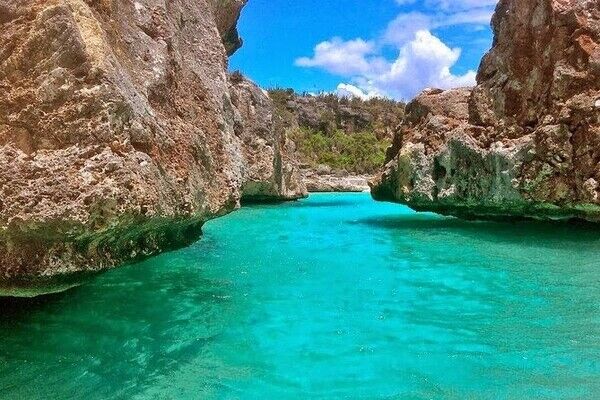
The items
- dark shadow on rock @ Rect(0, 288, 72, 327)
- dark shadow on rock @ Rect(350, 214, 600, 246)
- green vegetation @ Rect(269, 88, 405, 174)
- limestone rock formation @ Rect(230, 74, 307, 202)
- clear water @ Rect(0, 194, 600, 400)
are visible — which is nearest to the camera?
clear water @ Rect(0, 194, 600, 400)

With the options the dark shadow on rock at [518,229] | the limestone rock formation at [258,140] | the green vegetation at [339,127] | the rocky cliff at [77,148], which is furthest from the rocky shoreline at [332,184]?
the rocky cliff at [77,148]

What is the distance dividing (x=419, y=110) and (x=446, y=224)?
5.16 meters

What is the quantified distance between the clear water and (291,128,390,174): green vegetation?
65.0m

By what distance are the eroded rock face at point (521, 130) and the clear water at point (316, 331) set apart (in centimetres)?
425

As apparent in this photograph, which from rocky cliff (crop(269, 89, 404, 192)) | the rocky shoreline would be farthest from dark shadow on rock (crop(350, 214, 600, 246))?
rocky cliff (crop(269, 89, 404, 192))

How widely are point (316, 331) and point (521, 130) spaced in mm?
13095

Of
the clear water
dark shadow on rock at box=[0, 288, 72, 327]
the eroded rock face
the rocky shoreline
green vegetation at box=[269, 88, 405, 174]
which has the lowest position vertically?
the clear water

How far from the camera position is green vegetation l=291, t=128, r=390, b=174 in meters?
79.5

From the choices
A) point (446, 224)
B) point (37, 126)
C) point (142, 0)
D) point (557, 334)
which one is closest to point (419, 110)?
point (446, 224)

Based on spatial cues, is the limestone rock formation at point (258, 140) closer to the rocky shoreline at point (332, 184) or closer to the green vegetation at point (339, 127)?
the rocky shoreline at point (332, 184)

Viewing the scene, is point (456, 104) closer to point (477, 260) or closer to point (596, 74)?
point (596, 74)

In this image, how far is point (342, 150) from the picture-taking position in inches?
3386

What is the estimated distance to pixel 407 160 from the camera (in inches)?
800

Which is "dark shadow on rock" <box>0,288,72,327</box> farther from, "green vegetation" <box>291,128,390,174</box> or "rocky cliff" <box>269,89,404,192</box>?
"green vegetation" <box>291,128,390,174</box>
